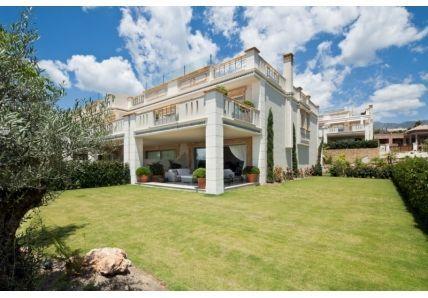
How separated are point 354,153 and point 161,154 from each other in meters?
24.1

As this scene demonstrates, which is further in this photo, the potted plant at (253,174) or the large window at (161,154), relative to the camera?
the large window at (161,154)

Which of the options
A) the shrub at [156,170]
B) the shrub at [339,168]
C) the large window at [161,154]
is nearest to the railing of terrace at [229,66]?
the shrub at [156,170]

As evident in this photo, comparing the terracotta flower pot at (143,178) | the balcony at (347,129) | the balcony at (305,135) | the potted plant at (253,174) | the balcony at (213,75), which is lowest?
the terracotta flower pot at (143,178)

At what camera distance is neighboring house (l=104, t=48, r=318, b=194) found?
1194 cm

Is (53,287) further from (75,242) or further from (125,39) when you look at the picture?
(125,39)

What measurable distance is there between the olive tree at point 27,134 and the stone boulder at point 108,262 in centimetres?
105

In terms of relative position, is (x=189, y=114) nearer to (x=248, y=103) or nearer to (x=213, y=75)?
(x=248, y=103)

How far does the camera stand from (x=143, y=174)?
16906 mm

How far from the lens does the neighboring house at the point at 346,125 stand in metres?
35.2

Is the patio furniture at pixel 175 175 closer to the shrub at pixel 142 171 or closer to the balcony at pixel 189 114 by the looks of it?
the shrub at pixel 142 171

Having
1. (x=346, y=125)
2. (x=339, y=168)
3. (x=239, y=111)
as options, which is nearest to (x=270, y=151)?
(x=239, y=111)

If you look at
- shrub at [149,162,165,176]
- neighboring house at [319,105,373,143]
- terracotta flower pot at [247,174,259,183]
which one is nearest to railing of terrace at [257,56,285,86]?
terracotta flower pot at [247,174,259,183]
